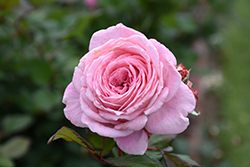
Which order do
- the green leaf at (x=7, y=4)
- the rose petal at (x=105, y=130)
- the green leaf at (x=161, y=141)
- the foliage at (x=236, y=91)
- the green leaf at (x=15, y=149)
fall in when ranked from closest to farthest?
the rose petal at (x=105, y=130) < the green leaf at (x=161, y=141) < the green leaf at (x=15, y=149) < the green leaf at (x=7, y=4) < the foliage at (x=236, y=91)

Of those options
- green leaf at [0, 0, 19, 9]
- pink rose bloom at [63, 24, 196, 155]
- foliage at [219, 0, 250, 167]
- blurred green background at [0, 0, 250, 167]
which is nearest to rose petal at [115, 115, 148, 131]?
pink rose bloom at [63, 24, 196, 155]

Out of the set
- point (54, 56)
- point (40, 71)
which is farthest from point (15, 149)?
point (54, 56)

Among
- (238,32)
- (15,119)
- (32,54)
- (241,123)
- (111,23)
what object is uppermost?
(111,23)

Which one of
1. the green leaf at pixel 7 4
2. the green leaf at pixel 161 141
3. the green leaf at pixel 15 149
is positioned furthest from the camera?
the green leaf at pixel 7 4

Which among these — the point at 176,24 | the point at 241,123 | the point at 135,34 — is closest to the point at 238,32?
the point at 241,123

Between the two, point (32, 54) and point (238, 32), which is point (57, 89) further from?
point (238, 32)

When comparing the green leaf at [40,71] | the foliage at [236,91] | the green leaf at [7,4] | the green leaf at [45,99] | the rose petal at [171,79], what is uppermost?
the rose petal at [171,79]

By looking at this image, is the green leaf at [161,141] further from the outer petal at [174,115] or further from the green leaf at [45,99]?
the green leaf at [45,99]

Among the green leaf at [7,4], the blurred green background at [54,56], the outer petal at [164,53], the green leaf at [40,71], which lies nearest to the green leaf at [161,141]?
the outer petal at [164,53]
